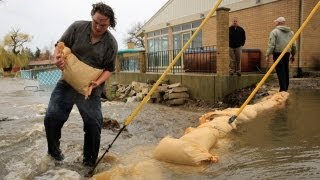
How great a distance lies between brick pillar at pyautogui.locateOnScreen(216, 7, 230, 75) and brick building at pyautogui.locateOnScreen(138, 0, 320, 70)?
0.45ft

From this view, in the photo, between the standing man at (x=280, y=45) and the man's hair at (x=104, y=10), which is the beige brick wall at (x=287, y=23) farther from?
the man's hair at (x=104, y=10)

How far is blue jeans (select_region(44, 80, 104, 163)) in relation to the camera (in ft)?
13.6

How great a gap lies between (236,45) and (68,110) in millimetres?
8517

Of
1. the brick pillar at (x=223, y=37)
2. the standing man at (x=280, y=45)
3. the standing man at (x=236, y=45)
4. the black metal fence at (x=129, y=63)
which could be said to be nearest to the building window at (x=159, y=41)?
the black metal fence at (x=129, y=63)

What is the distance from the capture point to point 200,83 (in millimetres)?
12695

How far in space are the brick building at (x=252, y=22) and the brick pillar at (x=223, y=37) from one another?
5.4 inches

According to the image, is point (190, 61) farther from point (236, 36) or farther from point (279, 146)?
point (279, 146)

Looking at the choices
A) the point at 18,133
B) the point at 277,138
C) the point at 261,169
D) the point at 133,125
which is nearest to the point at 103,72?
the point at 261,169

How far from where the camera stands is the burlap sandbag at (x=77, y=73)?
4.00 metres

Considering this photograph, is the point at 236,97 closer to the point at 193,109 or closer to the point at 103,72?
the point at 193,109

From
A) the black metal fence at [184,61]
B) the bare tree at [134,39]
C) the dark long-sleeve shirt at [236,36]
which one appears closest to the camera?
the dark long-sleeve shirt at [236,36]

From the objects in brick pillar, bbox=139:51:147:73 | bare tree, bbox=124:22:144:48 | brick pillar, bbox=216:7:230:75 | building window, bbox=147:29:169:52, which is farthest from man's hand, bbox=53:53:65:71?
bare tree, bbox=124:22:144:48

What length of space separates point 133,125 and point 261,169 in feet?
15.6

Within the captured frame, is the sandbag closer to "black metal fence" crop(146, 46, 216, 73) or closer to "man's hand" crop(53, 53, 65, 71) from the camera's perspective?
"man's hand" crop(53, 53, 65, 71)
